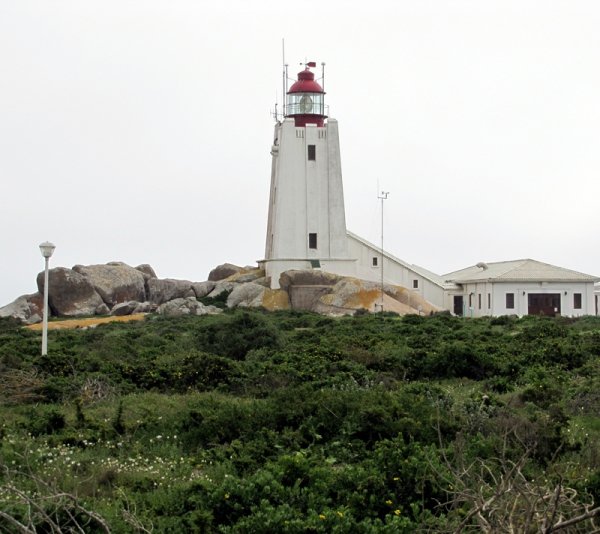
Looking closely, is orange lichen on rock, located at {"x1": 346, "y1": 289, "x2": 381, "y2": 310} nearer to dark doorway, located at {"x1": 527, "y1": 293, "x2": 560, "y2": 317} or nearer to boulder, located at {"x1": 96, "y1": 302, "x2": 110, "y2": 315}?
dark doorway, located at {"x1": 527, "y1": 293, "x2": 560, "y2": 317}

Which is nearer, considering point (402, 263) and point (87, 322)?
point (87, 322)

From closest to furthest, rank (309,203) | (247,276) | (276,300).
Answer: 1. (276,300)
2. (309,203)
3. (247,276)

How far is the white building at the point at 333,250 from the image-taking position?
4472cm

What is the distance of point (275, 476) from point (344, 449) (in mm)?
1666

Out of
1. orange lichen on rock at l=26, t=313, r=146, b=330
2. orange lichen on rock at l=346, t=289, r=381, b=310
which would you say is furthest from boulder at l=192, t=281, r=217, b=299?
orange lichen on rock at l=346, t=289, r=381, b=310

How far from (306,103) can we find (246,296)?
1019cm

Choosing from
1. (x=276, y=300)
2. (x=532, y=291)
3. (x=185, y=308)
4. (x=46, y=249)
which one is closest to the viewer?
(x=46, y=249)

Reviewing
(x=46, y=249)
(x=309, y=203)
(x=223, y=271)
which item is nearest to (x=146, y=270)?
(x=223, y=271)

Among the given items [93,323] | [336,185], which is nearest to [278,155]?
[336,185]

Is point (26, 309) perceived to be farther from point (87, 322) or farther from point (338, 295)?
point (338, 295)

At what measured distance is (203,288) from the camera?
161ft

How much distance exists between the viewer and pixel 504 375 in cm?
1714

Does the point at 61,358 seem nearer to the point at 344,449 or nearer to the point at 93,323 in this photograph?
the point at 344,449

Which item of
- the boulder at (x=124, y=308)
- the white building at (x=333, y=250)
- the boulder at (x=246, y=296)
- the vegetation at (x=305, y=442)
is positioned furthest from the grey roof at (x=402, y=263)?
the vegetation at (x=305, y=442)
